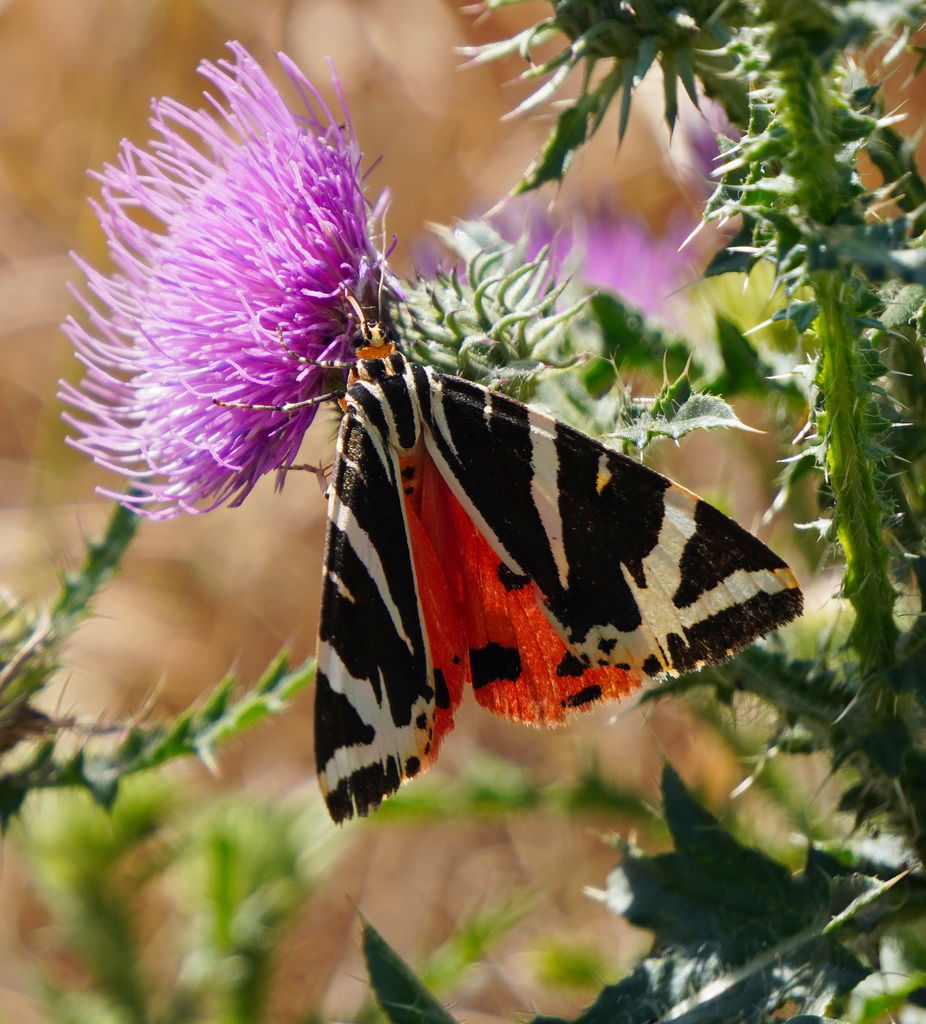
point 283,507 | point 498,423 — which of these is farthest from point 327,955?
point 498,423

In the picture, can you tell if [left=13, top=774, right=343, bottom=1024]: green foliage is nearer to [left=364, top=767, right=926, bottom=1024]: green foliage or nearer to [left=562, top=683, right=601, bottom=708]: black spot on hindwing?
[left=364, top=767, right=926, bottom=1024]: green foliage

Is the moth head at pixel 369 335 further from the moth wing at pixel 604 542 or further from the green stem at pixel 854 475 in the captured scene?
the green stem at pixel 854 475

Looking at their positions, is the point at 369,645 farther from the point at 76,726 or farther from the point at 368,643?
the point at 76,726

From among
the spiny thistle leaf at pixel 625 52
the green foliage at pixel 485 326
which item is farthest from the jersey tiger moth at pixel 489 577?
the spiny thistle leaf at pixel 625 52

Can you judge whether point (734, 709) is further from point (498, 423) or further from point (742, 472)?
point (742, 472)

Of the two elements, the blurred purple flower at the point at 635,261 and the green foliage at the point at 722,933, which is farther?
the blurred purple flower at the point at 635,261

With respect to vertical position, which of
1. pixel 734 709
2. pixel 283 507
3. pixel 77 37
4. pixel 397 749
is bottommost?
pixel 734 709

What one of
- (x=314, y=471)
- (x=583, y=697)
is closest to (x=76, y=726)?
(x=314, y=471)
